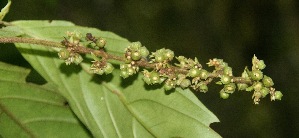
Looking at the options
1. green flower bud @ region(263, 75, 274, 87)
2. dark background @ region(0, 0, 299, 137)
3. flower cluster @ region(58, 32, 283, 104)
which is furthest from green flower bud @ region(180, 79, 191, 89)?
dark background @ region(0, 0, 299, 137)

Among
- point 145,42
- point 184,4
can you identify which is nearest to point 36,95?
point 145,42

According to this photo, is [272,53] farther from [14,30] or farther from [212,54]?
[14,30]

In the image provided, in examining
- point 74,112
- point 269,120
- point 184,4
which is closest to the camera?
point 74,112

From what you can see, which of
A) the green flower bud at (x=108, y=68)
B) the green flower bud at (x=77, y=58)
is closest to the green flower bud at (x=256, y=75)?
Answer: the green flower bud at (x=108, y=68)

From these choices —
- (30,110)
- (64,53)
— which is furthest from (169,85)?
(30,110)

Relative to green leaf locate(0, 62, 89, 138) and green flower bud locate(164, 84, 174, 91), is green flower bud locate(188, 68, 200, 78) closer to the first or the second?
green flower bud locate(164, 84, 174, 91)

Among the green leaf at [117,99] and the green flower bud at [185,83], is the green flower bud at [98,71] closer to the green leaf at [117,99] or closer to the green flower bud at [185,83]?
the green leaf at [117,99]
